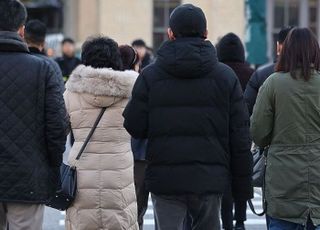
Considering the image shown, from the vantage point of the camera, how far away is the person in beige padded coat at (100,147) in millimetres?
6465

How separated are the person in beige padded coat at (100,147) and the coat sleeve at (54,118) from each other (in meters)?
0.80

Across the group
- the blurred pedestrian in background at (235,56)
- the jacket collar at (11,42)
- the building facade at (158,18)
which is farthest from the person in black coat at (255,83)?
the building facade at (158,18)

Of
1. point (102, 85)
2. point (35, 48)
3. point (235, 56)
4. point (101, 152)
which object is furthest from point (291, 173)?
point (35, 48)

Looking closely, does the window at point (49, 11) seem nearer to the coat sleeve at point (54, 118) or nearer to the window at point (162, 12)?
the window at point (162, 12)

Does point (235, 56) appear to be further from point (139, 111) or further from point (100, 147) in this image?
point (139, 111)

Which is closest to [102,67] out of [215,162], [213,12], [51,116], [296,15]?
[51,116]

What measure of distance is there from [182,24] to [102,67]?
1.16m

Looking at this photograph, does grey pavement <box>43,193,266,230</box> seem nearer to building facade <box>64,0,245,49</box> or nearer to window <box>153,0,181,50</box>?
building facade <box>64,0,245,49</box>

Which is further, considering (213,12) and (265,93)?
(213,12)

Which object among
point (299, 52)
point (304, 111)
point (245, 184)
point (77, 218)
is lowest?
point (77, 218)

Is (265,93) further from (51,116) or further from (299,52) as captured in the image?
(51,116)

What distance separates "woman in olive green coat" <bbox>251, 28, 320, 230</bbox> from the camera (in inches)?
230

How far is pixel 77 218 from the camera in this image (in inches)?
257

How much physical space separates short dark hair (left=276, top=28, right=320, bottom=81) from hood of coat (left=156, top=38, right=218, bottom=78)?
0.62 metres
